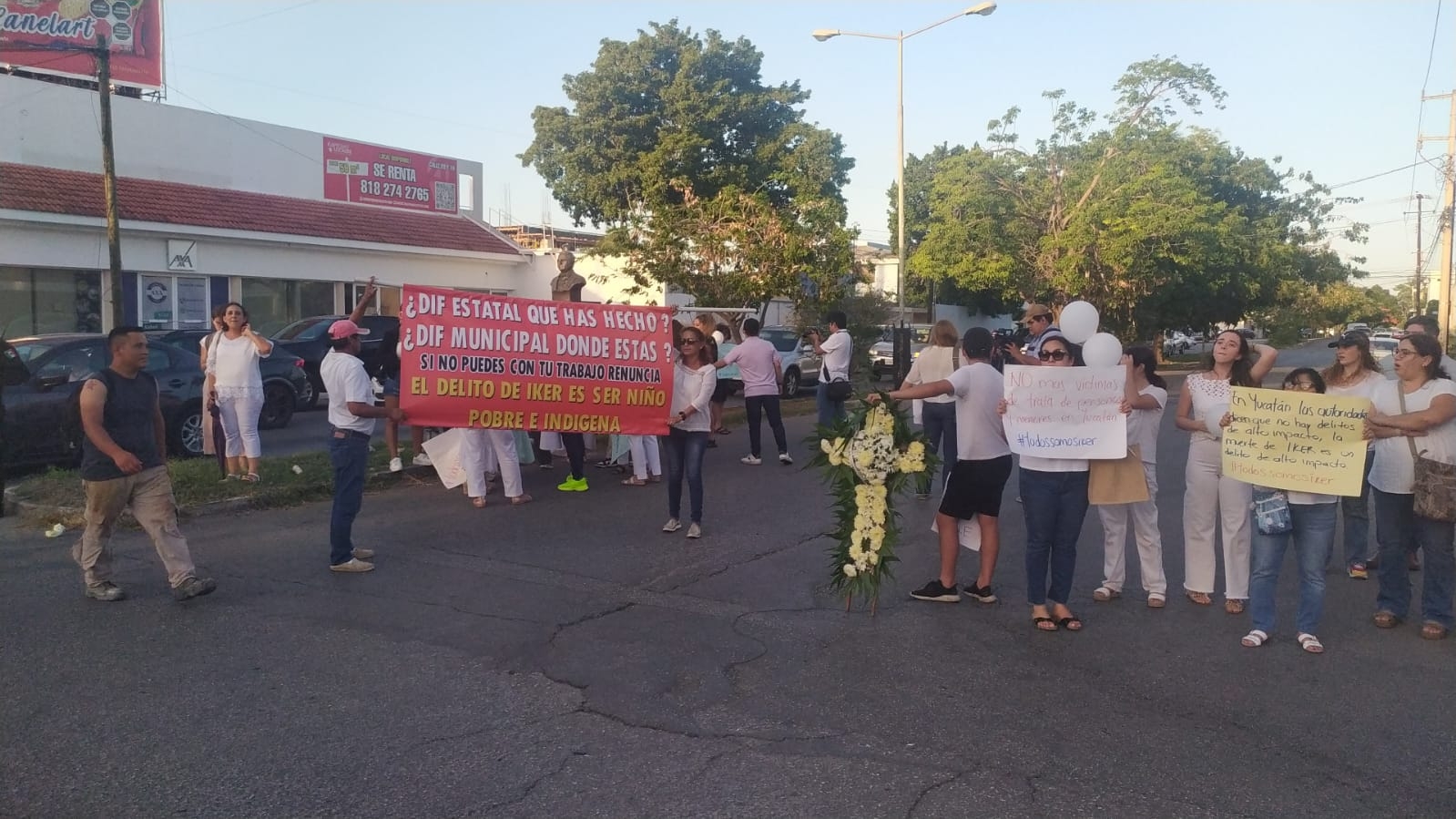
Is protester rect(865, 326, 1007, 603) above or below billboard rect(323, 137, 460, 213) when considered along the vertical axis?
below

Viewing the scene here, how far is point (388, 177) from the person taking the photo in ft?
100

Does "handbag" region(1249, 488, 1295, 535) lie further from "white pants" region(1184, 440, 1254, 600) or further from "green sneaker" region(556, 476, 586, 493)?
"green sneaker" region(556, 476, 586, 493)

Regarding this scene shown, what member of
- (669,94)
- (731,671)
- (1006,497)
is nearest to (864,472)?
(731,671)

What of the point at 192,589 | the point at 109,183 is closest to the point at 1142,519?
the point at 192,589

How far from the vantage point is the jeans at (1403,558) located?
619cm

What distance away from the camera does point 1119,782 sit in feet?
14.2

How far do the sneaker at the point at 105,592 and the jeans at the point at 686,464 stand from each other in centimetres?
398

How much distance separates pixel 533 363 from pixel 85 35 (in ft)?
70.0

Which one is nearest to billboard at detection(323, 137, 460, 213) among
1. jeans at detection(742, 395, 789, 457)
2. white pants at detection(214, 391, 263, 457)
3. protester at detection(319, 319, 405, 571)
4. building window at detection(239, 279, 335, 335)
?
building window at detection(239, 279, 335, 335)

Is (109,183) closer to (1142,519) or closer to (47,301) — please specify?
(47,301)

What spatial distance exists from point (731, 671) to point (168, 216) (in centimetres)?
2189

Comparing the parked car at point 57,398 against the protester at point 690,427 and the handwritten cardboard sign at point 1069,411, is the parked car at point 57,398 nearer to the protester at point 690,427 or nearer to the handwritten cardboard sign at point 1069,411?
the protester at point 690,427

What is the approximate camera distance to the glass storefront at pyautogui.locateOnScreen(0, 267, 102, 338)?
69.8 ft

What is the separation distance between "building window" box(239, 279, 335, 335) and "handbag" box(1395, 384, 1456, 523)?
76.1ft
